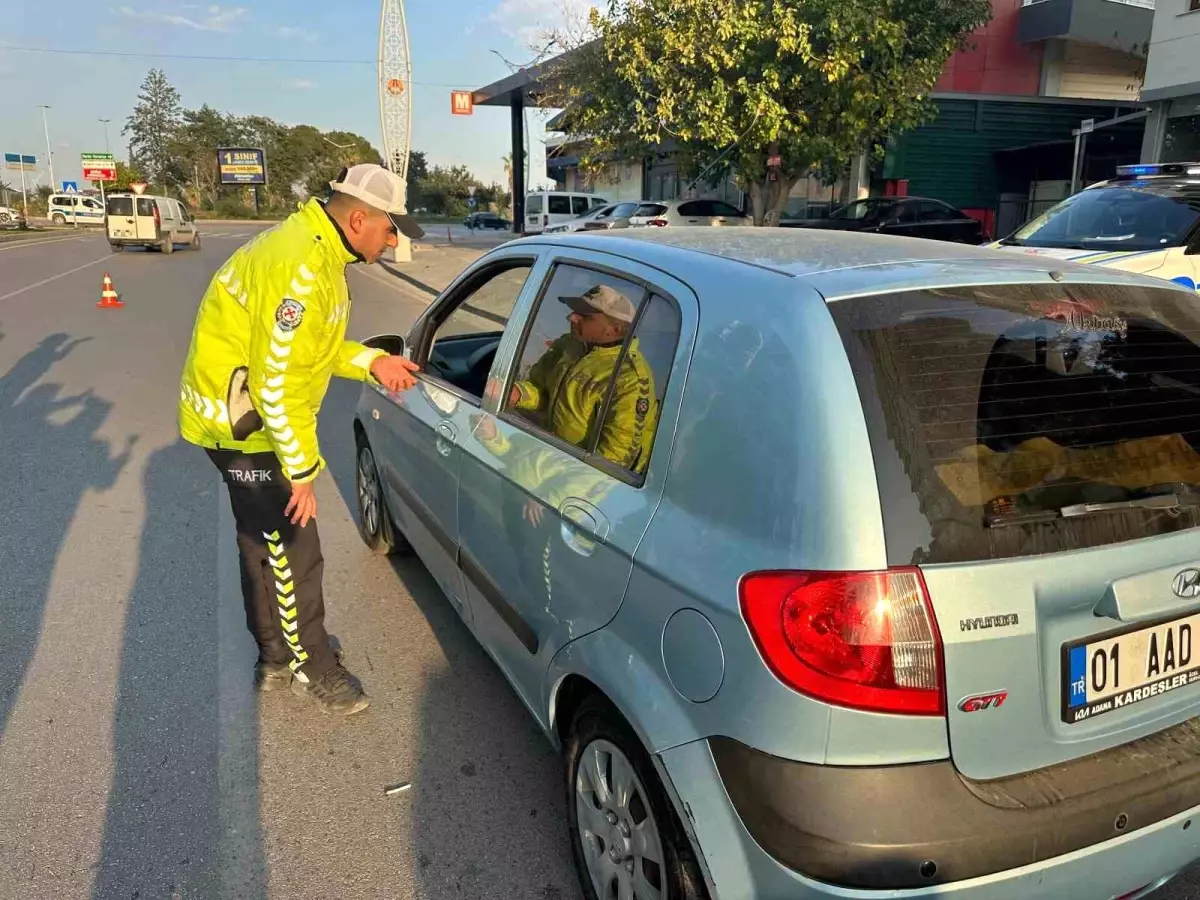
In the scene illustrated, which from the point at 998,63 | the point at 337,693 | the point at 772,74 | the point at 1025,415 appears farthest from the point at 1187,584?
the point at 998,63

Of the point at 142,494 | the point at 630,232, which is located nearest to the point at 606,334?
the point at 630,232

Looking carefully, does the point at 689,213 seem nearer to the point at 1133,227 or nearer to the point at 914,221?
the point at 914,221

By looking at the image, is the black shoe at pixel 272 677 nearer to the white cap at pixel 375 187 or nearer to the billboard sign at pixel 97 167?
the white cap at pixel 375 187

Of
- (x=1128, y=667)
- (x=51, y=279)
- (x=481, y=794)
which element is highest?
(x=1128, y=667)

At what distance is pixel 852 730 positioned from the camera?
5.15 feet

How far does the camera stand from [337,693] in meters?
3.22

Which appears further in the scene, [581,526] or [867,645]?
[581,526]

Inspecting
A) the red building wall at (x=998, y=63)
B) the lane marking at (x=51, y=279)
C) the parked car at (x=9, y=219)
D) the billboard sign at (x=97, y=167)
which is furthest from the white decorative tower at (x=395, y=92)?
the billboard sign at (x=97, y=167)

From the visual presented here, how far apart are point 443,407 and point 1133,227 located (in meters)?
6.21

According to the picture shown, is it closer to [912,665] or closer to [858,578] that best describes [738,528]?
[858,578]

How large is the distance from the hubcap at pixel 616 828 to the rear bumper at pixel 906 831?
0.25 metres

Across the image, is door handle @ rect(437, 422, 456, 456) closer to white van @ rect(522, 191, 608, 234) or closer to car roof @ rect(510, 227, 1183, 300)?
car roof @ rect(510, 227, 1183, 300)

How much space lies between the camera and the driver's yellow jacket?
2715mm

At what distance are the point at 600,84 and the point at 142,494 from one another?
49.6 ft
